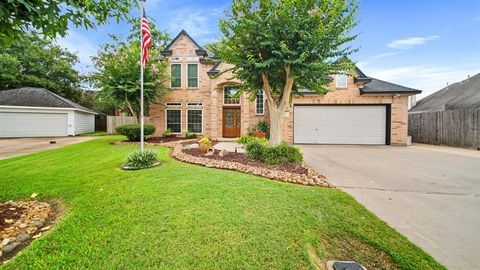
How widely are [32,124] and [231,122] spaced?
16.7 m

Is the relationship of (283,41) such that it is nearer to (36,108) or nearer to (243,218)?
(243,218)

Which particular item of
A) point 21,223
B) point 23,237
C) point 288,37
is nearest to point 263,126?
point 288,37

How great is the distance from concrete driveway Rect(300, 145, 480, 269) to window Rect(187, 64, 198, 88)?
35.3ft

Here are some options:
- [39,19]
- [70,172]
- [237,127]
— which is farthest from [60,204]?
[237,127]

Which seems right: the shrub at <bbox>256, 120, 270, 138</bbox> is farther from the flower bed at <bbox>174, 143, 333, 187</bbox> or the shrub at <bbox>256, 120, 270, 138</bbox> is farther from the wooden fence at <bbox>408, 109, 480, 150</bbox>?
the wooden fence at <bbox>408, 109, 480, 150</bbox>

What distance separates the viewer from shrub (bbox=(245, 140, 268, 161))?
6659mm

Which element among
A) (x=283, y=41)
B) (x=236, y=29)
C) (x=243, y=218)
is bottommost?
(x=243, y=218)

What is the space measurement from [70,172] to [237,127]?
387 inches

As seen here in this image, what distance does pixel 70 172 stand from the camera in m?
5.62

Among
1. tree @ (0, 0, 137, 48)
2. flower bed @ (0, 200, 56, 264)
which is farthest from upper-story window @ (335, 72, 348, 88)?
flower bed @ (0, 200, 56, 264)

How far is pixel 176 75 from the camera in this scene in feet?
49.0

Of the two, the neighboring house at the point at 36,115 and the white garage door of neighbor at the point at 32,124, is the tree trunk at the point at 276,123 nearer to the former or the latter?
the neighboring house at the point at 36,115

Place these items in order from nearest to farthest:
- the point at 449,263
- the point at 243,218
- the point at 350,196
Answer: the point at 449,263 < the point at 243,218 < the point at 350,196

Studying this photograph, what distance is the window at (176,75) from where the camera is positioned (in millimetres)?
14875
